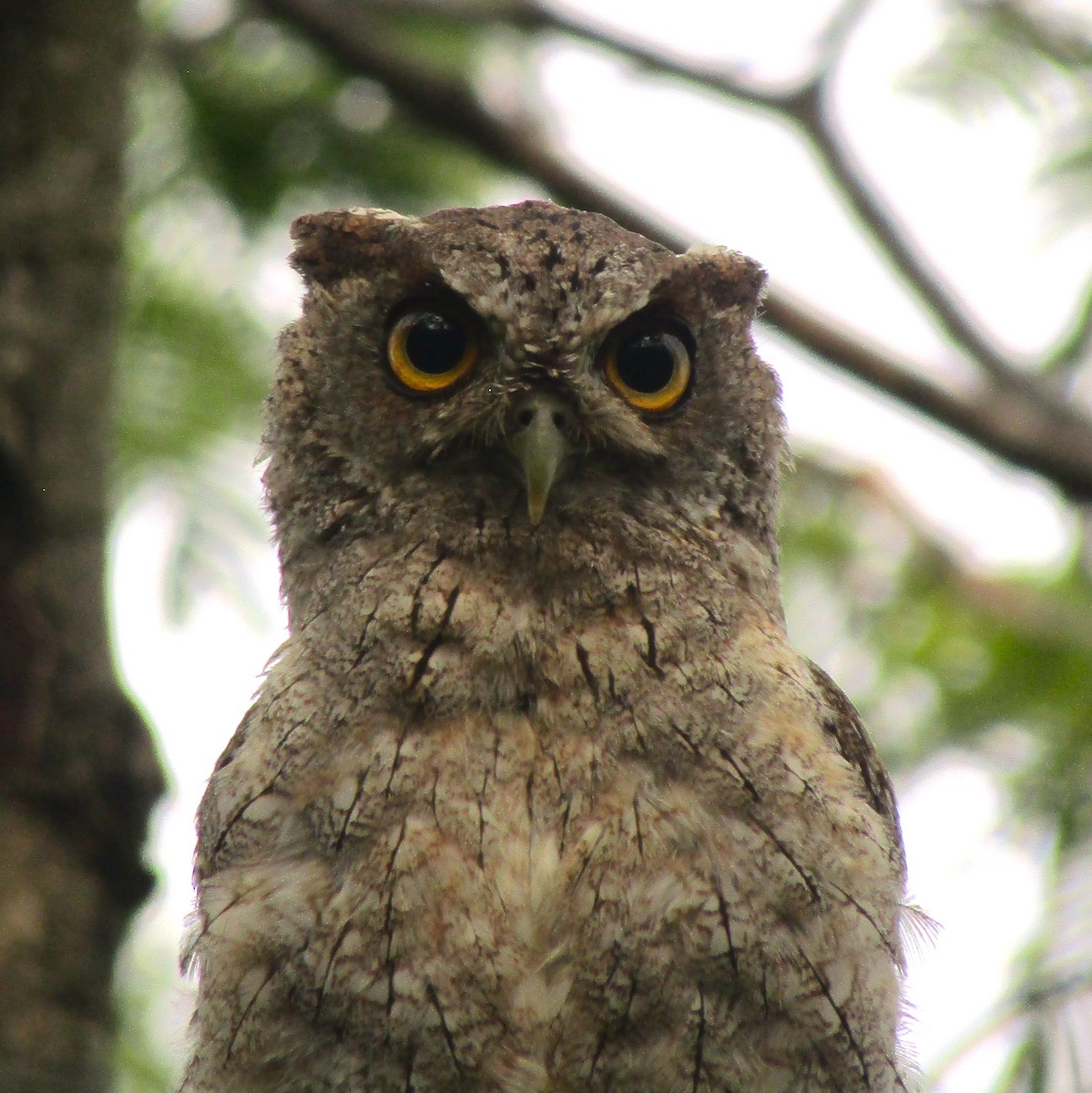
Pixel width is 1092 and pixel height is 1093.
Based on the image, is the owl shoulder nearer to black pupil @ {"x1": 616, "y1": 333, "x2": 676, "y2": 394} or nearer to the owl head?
the owl head

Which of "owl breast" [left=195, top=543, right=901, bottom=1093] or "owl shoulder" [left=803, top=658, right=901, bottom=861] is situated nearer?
"owl breast" [left=195, top=543, right=901, bottom=1093]

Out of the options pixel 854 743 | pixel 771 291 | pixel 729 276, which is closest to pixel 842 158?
pixel 771 291

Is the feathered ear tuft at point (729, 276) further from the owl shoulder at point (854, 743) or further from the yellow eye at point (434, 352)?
the owl shoulder at point (854, 743)

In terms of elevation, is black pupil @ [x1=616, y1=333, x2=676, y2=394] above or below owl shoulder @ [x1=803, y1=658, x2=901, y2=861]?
above

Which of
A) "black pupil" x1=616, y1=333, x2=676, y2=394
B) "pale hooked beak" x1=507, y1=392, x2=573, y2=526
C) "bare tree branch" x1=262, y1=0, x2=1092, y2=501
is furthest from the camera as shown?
"bare tree branch" x1=262, y1=0, x2=1092, y2=501

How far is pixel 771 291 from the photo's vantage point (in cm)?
367

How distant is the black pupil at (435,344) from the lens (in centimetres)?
262

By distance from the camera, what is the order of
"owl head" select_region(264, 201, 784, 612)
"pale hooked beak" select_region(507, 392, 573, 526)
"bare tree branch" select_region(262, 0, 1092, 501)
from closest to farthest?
"pale hooked beak" select_region(507, 392, 573, 526)
"owl head" select_region(264, 201, 784, 612)
"bare tree branch" select_region(262, 0, 1092, 501)

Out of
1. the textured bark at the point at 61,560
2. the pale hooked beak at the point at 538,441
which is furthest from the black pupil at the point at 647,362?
the textured bark at the point at 61,560

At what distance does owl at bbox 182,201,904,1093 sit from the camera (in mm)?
2234

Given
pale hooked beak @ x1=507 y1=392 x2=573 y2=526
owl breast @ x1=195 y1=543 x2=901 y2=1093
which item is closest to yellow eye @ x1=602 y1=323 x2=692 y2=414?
pale hooked beak @ x1=507 y1=392 x2=573 y2=526

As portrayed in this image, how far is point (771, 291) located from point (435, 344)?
130cm

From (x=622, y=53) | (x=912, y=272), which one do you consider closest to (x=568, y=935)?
(x=912, y=272)

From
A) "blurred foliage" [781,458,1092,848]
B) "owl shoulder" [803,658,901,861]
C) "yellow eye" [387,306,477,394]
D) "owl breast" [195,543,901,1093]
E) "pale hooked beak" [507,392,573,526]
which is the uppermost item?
"blurred foliage" [781,458,1092,848]
